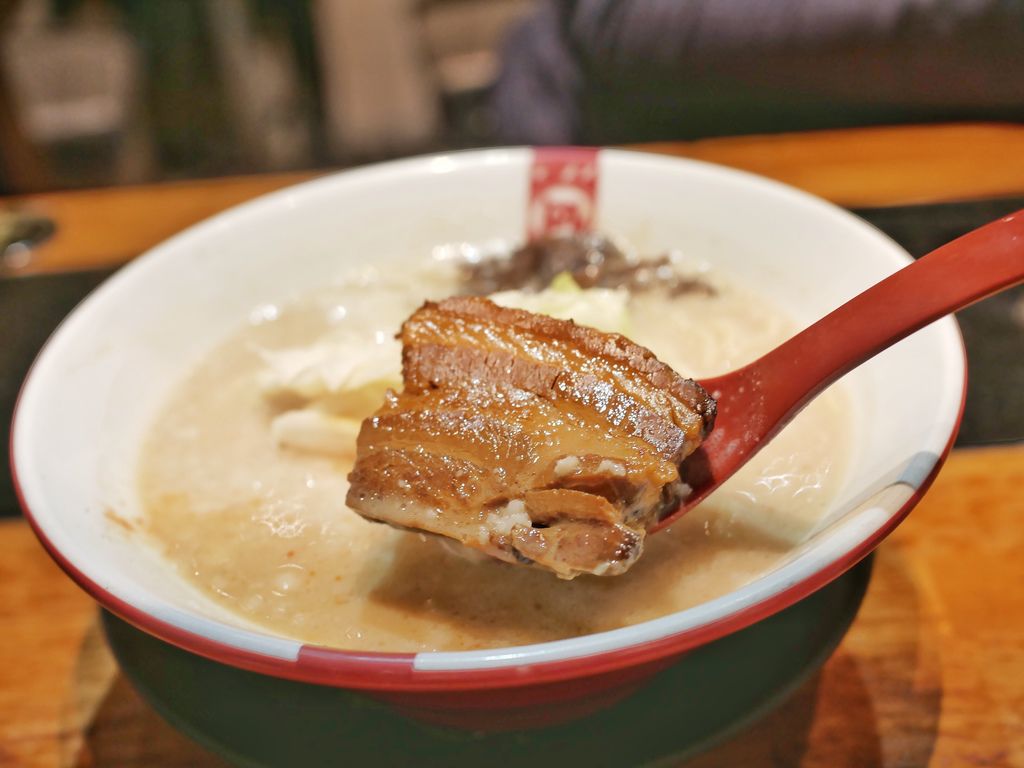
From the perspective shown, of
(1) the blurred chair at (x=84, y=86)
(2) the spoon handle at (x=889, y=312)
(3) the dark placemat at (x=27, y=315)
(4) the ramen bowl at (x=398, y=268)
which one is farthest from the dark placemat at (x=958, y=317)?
(1) the blurred chair at (x=84, y=86)

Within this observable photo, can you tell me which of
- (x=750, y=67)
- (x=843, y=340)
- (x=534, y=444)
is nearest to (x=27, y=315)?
(x=534, y=444)

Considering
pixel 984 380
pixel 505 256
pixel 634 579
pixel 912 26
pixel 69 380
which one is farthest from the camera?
pixel 912 26

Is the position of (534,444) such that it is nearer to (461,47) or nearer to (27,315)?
(27,315)

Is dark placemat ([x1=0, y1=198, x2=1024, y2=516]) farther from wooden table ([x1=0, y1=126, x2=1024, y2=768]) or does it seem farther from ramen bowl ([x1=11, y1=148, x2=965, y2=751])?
ramen bowl ([x1=11, y1=148, x2=965, y2=751])

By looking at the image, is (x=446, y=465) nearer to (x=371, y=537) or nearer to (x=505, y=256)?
(x=371, y=537)

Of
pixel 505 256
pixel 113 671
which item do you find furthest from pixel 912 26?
pixel 113 671

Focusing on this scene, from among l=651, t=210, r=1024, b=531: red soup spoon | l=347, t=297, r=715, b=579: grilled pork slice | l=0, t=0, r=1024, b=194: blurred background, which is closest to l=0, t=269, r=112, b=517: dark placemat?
l=0, t=0, r=1024, b=194: blurred background
